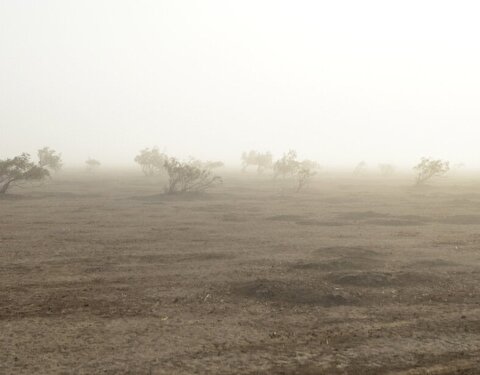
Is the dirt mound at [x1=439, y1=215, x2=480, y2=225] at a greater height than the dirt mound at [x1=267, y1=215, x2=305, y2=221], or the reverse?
the dirt mound at [x1=267, y1=215, x2=305, y2=221]

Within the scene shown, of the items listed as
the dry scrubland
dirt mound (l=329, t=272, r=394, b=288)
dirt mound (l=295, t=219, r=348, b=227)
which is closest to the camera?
the dry scrubland

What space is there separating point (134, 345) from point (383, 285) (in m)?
6.90

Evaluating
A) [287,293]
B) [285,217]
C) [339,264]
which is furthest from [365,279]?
[285,217]

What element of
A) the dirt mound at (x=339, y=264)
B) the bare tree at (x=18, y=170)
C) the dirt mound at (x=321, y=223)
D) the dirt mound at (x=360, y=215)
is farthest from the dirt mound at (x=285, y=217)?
the bare tree at (x=18, y=170)

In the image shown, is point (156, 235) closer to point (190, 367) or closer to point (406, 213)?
point (190, 367)

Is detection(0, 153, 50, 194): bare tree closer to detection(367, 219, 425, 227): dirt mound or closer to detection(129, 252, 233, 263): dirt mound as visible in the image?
detection(129, 252, 233, 263): dirt mound

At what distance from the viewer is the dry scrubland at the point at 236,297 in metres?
8.29

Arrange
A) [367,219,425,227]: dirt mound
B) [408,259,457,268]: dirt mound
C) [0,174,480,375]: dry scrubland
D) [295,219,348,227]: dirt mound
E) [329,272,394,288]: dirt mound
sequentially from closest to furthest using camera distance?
[0,174,480,375]: dry scrubland → [329,272,394,288]: dirt mound → [408,259,457,268]: dirt mound → [295,219,348,227]: dirt mound → [367,219,425,227]: dirt mound

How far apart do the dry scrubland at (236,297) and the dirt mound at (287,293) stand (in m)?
0.05

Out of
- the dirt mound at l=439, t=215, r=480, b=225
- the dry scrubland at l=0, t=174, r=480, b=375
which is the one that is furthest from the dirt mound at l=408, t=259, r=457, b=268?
the dirt mound at l=439, t=215, r=480, b=225

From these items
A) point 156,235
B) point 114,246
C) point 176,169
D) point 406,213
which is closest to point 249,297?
point 114,246

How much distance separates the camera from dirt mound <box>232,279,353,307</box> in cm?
1158

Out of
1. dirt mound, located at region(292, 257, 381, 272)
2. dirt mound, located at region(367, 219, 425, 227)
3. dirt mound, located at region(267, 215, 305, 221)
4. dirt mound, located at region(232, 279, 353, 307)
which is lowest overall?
dirt mound, located at region(232, 279, 353, 307)

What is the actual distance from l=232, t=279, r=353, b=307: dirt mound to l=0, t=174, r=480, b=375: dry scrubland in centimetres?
5
